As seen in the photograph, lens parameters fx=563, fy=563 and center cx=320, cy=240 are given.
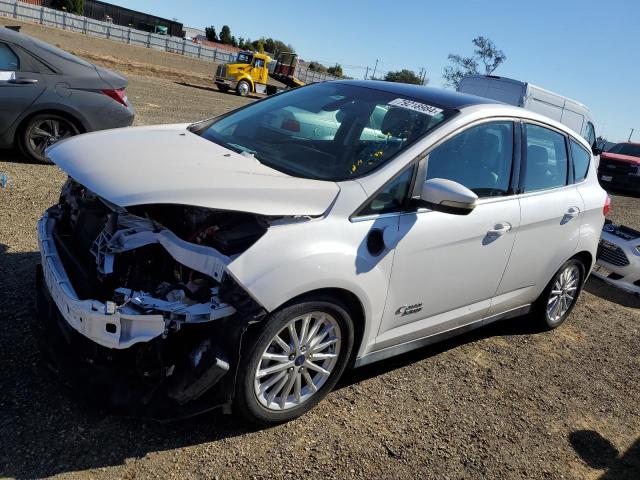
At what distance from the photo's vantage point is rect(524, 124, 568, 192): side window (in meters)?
4.06

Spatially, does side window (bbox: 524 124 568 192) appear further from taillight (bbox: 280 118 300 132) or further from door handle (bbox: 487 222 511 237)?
taillight (bbox: 280 118 300 132)

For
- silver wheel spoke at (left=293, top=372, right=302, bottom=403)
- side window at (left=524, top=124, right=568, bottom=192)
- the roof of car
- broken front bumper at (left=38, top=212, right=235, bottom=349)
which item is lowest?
silver wheel spoke at (left=293, top=372, right=302, bottom=403)

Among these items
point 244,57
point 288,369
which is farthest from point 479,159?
point 244,57

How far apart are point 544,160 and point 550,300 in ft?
4.06

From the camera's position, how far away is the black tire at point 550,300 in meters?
4.63

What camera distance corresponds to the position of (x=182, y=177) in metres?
2.73

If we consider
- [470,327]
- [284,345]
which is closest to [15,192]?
[284,345]

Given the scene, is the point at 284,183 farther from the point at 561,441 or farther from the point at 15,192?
the point at 15,192

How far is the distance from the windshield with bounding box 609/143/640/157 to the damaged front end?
18.9 metres

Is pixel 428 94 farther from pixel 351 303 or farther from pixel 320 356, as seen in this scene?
pixel 320 356

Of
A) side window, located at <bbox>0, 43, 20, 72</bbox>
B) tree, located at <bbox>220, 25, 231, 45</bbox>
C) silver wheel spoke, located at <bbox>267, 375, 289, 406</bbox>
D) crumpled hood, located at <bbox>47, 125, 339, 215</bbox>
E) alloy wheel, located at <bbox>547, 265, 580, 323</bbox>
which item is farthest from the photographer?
tree, located at <bbox>220, 25, 231, 45</bbox>

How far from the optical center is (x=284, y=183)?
2896 millimetres

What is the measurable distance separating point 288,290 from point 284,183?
585 millimetres

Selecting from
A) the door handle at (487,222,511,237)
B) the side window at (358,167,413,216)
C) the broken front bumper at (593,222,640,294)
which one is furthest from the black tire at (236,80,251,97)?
the side window at (358,167,413,216)
